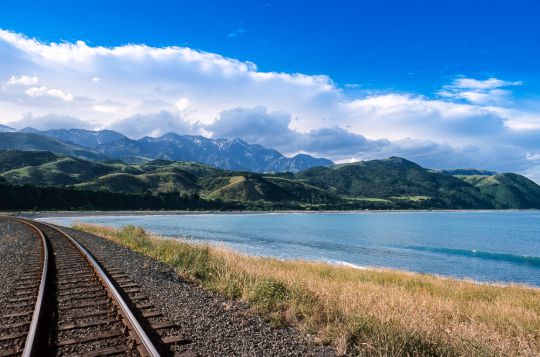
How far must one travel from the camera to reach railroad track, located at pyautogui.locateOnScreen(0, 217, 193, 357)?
718cm

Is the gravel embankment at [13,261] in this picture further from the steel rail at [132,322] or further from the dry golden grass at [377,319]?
the dry golden grass at [377,319]

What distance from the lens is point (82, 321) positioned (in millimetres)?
8734

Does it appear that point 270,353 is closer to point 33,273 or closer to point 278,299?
point 278,299

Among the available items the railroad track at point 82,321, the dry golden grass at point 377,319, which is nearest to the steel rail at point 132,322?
the railroad track at point 82,321

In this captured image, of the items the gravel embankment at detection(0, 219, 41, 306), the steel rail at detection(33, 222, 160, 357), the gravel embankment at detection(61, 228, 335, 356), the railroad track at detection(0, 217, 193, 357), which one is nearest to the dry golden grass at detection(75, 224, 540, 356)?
the gravel embankment at detection(61, 228, 335, 356)

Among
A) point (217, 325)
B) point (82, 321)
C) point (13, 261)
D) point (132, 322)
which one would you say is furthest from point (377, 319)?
point (13, 261)

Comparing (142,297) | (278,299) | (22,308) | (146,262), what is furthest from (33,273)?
(278,299)

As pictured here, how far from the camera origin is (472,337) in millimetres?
8289

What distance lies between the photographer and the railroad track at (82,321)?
23.5 feet

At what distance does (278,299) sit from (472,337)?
4.69 meters

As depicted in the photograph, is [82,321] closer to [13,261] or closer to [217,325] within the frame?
[217,325]

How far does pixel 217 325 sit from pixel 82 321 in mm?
3040

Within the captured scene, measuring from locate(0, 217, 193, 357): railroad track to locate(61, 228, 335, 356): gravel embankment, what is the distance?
0.40 meters

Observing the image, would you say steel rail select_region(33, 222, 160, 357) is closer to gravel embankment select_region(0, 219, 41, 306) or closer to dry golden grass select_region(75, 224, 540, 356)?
gravel embankment select_region(0, 219, 41, 306)
